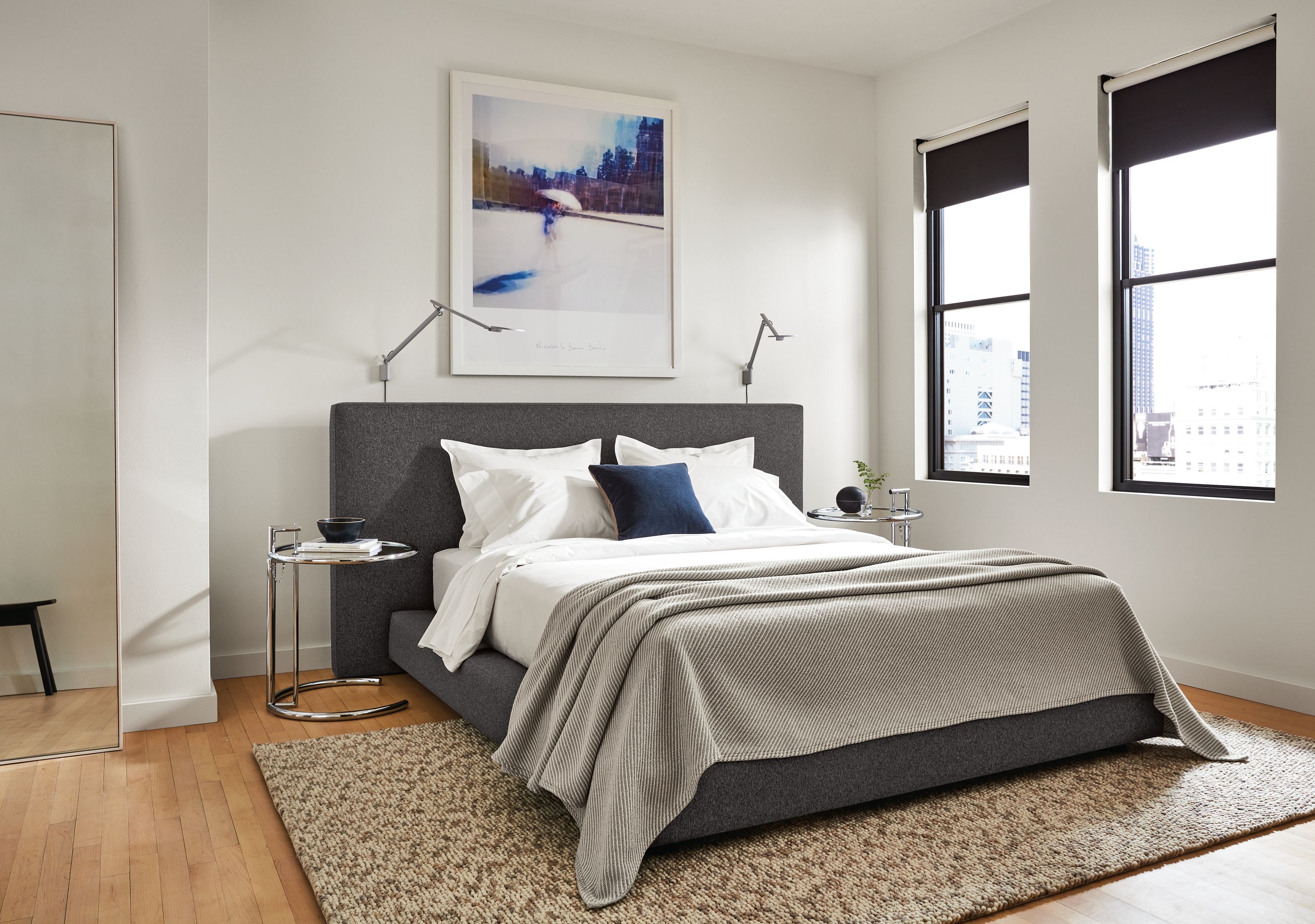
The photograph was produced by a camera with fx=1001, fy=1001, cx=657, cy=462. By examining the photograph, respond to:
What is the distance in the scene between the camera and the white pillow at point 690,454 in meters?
4.34

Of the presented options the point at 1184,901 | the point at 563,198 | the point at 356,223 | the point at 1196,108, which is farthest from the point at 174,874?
the point at 1196,108

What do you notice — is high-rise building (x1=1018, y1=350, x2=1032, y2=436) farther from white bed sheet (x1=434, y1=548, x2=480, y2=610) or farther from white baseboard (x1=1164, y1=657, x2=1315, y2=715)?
white bed sheet (x1=434, y1=548, x2=480, y2=610)

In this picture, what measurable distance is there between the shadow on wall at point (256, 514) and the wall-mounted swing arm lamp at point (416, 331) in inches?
12.7

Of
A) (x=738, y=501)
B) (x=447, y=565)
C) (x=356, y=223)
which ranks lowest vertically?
(x=447, y=565)

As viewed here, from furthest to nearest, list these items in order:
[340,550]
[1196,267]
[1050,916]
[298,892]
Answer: [1196,267] → [340,550] → [298,892] → [1050,916]

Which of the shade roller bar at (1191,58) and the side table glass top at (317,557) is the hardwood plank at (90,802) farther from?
the shade roller bar at (1191,58)

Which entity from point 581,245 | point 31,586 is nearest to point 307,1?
point 581,245

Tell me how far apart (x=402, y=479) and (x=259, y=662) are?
948 millimetres

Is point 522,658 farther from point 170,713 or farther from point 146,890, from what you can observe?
point 170,713

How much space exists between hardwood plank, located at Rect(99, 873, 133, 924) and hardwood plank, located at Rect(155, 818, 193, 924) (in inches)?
2.6

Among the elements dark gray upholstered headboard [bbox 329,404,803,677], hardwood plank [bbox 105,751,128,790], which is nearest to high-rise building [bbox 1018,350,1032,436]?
dark gray upholstered headboard [bbox 329,404,803,677]

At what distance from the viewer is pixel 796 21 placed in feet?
15.2

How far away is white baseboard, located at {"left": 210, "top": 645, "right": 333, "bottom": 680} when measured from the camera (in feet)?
13.2

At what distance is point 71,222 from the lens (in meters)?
3.16
